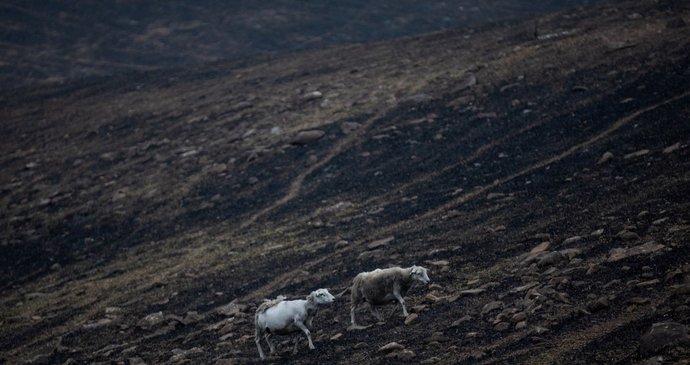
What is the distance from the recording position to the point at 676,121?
68.8ft

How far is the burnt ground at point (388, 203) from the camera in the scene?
487 inches

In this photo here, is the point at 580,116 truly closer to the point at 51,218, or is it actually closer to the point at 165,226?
the point at 165,226

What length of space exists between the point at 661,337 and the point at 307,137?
20446 millimetres

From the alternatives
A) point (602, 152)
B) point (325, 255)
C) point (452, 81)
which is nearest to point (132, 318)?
point (325, 255)

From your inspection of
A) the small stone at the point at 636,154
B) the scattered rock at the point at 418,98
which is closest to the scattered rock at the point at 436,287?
the small stone at the point at 636,154

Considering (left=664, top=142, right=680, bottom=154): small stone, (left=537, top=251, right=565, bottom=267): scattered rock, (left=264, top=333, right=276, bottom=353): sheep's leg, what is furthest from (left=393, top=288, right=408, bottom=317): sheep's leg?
(left=664, top=142, right=680, bottom=154): small stone

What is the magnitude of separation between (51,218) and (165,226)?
5.52 meters

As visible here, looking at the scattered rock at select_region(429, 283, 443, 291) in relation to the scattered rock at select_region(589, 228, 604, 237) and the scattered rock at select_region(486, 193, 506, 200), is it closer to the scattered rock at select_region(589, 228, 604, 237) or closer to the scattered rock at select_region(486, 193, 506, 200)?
the scattered rock at select_region(589, 228, 604, 237)

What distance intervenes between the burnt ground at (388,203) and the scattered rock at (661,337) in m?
0.13

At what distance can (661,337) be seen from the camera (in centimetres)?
930

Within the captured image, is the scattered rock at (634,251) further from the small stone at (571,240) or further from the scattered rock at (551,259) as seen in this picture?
the small stone at (571,240)

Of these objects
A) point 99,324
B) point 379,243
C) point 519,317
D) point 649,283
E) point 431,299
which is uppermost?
point 649,283

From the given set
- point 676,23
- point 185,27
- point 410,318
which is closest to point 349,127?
point 676,23

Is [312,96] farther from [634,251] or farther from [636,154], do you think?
[634,251]
